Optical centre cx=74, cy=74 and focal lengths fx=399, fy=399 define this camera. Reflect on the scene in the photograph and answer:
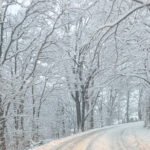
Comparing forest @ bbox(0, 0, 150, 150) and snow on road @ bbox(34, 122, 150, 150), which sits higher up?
forest @ bbox(0, 0, 150, 150)

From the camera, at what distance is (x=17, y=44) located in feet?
103

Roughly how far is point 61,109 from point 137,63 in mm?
30052

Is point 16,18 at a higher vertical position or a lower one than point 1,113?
higher

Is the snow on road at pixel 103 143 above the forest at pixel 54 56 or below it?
below

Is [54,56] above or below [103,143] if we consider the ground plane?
above

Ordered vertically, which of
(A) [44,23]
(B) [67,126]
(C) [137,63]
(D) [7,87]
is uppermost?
(A) [44,23]

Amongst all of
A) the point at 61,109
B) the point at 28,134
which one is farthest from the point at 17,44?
the point at 61,109

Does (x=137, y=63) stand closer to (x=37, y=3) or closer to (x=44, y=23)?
(x=44, y=23)

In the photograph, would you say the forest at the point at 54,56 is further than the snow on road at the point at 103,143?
Yes

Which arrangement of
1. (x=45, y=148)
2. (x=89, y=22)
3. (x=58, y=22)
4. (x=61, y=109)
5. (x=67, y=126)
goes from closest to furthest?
(x=45, y=148) → (x=58, y=22) → (x=89, y=22) → (x=61, y=109) → (x=67, y=126)

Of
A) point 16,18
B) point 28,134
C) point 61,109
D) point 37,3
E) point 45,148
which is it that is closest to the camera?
point 45,148

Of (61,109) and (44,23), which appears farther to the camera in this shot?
(61,109)

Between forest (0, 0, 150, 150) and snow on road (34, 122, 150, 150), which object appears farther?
forest (0, 0, 150, 150)

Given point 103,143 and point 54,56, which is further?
point 54,56
